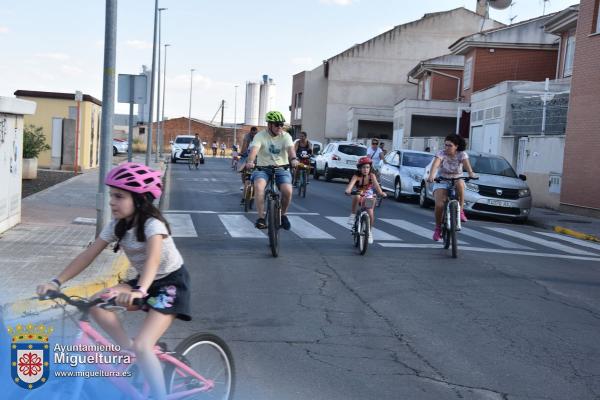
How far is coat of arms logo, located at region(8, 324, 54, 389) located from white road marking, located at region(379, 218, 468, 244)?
32.6ft

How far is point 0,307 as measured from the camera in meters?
5.92

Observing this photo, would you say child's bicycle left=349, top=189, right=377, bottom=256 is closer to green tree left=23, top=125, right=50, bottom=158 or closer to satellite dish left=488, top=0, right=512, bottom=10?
green tree left=23, top=125, right=50, bottom=158

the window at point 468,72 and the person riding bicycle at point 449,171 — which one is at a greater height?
the window at point 468,72

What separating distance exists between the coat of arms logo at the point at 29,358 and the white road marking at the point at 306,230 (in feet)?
29.6

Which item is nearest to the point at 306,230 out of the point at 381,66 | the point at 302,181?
the point at 302,181

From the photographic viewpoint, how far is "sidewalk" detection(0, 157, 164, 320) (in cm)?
653

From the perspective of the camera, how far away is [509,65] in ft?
119

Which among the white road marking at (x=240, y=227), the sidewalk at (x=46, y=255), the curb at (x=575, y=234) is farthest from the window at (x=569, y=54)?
the sidewalk at (x=46, y=255)

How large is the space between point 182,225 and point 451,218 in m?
5.06

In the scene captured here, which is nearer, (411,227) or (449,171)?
(449,171)

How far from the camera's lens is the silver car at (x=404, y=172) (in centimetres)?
2153

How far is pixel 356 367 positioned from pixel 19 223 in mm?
7760

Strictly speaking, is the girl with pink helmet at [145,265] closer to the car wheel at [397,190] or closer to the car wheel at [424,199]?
the car wheel at [424,199]

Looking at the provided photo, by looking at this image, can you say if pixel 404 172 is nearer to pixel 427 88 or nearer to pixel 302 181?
pixel 302 181
